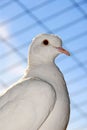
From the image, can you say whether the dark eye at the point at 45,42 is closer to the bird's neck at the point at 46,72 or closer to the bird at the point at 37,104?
the bird's neck at the point at 46,72

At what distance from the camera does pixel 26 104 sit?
3.90 m

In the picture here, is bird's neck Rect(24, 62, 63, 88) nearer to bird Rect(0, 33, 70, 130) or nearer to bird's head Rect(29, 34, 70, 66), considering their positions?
bird Rect(0, 33, 70, 130)

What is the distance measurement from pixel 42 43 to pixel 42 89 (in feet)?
2.15

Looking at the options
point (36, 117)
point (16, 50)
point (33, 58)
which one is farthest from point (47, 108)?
point (16, 50)

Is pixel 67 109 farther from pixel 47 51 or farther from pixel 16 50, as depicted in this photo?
pixel 16 50

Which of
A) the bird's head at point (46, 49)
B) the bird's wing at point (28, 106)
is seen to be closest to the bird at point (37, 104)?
the bird's wing at point (28, 106)

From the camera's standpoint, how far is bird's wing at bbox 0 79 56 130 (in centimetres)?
385

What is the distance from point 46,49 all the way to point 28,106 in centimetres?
74

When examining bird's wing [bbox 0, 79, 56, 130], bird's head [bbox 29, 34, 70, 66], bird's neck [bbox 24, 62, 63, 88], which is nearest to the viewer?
bird's wing [bbox 0, 79, 56, 130]

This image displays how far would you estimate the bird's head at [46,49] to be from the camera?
4402 mm

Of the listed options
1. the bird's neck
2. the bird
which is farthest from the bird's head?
the bird

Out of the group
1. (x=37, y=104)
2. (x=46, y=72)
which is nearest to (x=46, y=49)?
(x=46, y=72)

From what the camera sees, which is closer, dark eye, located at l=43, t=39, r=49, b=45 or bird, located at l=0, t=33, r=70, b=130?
bird, located at l=0, t=33, r=70, b=130

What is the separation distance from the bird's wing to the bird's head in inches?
16.7
